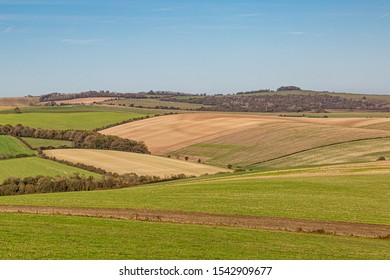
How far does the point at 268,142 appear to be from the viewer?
9188cm

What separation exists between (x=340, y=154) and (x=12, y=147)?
5927 centimetres

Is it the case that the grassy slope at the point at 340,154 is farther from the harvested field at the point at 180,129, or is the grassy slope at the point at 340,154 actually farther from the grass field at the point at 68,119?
the grass field at the point at 68,119

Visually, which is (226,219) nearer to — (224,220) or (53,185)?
(224,220)

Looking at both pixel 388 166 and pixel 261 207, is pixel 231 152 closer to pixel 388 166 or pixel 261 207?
pixel 388 166

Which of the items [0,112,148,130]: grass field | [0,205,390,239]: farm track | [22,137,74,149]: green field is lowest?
[22,137,74,149]: green field

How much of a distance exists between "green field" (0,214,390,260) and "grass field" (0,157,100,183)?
39.0 metres

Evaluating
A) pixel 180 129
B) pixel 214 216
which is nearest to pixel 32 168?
pixel 214 216

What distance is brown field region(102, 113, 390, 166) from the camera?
281 feet

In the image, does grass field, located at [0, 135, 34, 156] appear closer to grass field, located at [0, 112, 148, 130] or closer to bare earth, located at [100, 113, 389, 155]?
bare earth, located at [100, 113, 389, 155]

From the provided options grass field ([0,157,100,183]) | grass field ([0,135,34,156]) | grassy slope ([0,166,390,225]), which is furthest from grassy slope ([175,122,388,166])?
grassy slope ([0,166,390,225])

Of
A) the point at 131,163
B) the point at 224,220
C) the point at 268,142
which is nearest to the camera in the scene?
the point at 224,220

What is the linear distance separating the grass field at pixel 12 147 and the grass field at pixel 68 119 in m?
27.3

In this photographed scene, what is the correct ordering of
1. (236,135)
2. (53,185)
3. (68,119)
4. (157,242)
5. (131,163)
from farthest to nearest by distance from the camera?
(68,119) → (236,135) → (131,163) → (53,185) → (157,242)

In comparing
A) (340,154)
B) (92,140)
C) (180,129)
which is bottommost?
(92,140)
